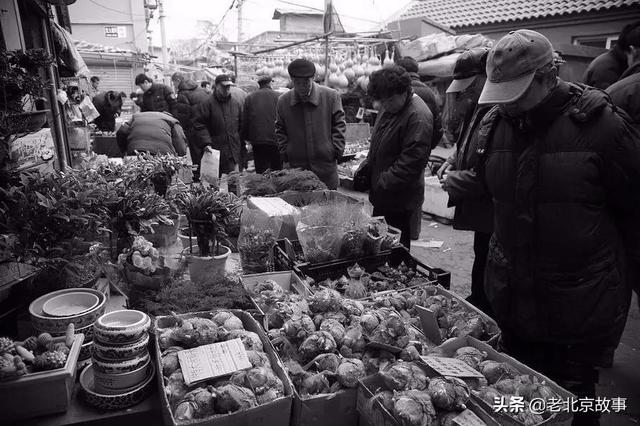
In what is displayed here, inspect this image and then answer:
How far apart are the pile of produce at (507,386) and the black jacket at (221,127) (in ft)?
16.7

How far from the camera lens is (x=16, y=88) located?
2.08m

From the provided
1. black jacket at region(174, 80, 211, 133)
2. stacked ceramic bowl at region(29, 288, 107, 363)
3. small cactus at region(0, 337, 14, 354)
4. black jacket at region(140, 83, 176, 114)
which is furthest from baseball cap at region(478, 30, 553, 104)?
black jacket at region(140, 83, 176, 114)

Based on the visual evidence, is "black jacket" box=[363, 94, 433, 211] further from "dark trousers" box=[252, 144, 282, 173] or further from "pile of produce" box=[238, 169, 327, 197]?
"dark trousers" box=[252, 144, 282, 173]

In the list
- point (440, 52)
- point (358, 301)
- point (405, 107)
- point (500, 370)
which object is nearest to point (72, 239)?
point (358, 301)

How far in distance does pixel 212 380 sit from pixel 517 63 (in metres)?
1.64

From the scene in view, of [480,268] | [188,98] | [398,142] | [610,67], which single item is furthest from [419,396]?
[188,98]

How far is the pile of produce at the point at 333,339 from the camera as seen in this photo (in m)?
1.59

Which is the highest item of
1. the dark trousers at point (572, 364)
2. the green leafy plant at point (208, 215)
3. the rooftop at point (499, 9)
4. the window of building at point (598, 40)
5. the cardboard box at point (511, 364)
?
the rooftop at point (499, 9)

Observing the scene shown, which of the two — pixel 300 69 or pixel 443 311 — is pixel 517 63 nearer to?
pixel 443 311

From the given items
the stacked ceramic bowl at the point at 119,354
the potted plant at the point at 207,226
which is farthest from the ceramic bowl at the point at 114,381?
the potted plant at the point at 207,226

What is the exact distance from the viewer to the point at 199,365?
152cm

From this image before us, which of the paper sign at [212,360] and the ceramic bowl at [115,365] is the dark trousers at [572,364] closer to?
the paper sign at [212,360]

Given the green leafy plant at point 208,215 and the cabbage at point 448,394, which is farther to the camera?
the green leafy plant at point 208,215

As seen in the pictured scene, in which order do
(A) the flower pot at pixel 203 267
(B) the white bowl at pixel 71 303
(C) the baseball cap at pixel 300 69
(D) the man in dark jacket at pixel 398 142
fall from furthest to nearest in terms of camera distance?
1. (C) the baseball cap at pixel 300 69
2. (D) the man in dark jacket at pixel 398 142
3. (A) the flower pot at pixel 203 267
4. (B) the white bowl at pixel 71 303
